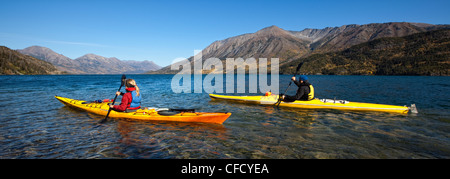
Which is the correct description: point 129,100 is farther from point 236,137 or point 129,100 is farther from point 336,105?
point 336,105

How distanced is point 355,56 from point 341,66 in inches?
1109

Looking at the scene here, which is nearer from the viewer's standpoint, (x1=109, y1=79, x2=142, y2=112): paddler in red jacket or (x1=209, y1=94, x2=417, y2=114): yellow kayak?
(x1=109, y1=79, x2=142, y2=112): paddler in red jacket

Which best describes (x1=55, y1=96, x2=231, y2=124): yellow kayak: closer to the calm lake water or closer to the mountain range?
the calm lake water

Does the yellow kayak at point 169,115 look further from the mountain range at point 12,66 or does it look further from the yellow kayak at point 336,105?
the mountain range at point 12,66

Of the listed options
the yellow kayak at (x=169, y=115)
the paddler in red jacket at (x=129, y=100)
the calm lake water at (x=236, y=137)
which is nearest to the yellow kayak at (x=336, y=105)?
the calm lake water at (x=236, y=137)

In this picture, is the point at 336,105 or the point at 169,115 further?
the point at 336,105

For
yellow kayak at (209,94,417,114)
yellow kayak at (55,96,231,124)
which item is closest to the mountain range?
yellow kayak at (55,96,231,124)

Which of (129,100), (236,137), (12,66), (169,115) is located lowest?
(236,137)

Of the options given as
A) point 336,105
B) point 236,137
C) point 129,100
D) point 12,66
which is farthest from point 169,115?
point 12,66
